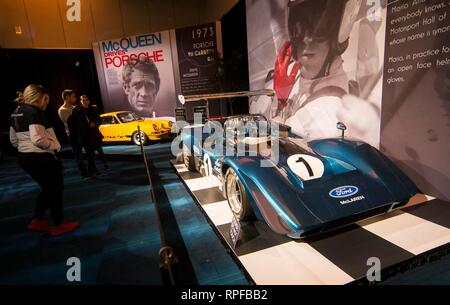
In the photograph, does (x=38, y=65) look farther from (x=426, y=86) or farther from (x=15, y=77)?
(x=426, y=86)

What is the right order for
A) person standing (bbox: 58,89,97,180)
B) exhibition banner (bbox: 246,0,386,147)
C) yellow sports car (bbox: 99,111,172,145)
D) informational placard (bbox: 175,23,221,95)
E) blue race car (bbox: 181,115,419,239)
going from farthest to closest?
informational placard (bbox: 175,23,221,95), yellow sports car (bbox: 99,111,172,145), person standing (bbox: 58,89,97,180), exhibition banner (bbox: 246,0,386,147), blue race car (bbox: 181,115,419,239)

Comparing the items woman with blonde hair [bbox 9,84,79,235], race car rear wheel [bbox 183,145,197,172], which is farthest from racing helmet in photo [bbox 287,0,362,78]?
woman with blonde hair [bbox 9,84,79,235]

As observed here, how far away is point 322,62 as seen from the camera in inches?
154

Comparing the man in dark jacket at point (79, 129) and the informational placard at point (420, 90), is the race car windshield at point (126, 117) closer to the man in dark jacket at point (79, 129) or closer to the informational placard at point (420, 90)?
the man in dark jacket at point (79, 129)

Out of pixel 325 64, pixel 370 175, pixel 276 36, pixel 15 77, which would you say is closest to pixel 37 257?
pixel 370 175

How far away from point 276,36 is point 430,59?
3.06 meters

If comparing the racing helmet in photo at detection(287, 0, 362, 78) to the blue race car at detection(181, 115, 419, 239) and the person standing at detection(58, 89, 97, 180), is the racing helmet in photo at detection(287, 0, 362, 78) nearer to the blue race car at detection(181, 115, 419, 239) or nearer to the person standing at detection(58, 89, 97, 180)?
the blue race car at detection(181, 115, 419, 239)

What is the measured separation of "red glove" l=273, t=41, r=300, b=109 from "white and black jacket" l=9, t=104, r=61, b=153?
369 centimetres

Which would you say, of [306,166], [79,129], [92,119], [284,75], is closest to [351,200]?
[306,166]

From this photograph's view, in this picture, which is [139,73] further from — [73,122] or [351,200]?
[351,200]

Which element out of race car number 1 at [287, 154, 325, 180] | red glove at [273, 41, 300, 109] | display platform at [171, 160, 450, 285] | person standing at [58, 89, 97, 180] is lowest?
display platform at [171, 160, 450, 285]

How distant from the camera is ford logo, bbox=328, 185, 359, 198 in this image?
6.00 ft

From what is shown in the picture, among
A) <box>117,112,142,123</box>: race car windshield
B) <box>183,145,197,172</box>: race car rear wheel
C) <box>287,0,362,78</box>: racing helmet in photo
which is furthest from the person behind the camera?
<box>117,112,142,123</box>: race car windshield

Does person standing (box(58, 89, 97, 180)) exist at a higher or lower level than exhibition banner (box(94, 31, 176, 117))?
lower
